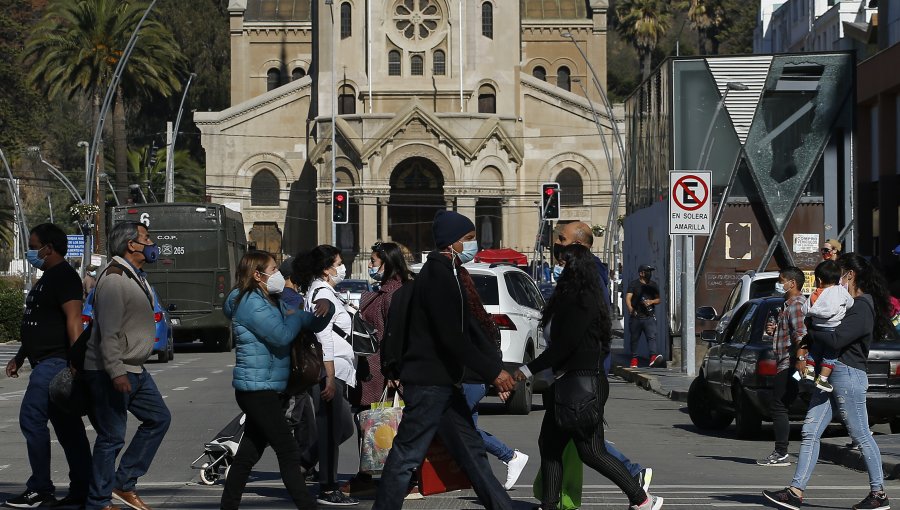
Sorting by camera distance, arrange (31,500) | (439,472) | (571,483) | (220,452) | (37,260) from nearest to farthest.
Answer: (439,472), (571,483), (31,500), (37,260), (220,452)

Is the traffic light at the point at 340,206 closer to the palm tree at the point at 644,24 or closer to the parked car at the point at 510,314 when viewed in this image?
the parked car at the point at 510,314

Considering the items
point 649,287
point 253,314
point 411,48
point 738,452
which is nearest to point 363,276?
point 411,48

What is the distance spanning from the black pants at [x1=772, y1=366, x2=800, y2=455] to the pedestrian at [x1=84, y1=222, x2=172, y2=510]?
220 inches

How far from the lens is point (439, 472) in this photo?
8.86 metres

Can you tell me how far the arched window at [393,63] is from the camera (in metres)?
75.6

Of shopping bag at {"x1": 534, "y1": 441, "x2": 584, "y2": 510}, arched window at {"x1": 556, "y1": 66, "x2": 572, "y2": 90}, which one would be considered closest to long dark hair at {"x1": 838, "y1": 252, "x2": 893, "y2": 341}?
shopping bag at {"x1": 534, "y1": 441, "x2": 584, "y2": 510}

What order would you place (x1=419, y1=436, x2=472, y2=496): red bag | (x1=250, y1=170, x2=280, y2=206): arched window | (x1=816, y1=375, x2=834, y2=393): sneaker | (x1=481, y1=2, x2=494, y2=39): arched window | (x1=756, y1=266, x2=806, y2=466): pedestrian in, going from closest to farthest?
1. (x1=419, y1=436, x2=472, y2=496): red bag
2. (x1=816, y1=375, x2=834, y2=393): sneaker
3. (x1=756, y1=266, x2=806, y2=466): pedestrian
4. (x1=481, y1=2, x2=494, y2=39): arched window
5. (x1=250, y1=170, x2=280, y2=206): arched window

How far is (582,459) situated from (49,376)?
3.73 metres

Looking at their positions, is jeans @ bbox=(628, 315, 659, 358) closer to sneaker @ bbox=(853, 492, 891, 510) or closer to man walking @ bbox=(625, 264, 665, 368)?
man walking @ bbox=(625, 264, 665, 368)

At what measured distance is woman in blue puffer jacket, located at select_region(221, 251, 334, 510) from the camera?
29.4ft

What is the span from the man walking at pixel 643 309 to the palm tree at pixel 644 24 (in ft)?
188

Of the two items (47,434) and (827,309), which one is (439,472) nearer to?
(47,434)

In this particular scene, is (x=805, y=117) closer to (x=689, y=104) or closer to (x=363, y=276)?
(x=689, y=104)

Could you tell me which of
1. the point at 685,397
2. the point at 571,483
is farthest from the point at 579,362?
the point at 685,397
